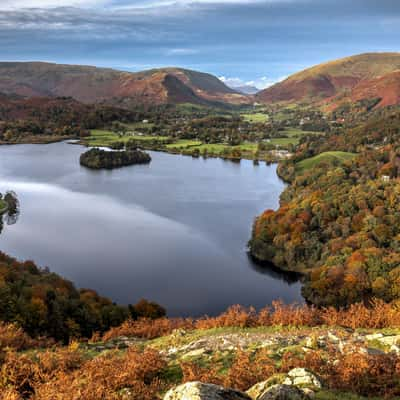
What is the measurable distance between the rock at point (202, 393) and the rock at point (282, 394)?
285 mm

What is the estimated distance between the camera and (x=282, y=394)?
545cm

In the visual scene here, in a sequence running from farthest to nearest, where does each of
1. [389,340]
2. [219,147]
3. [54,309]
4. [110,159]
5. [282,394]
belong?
1. [219,147]
2. [110,159]
3. [54,309]
4. [389,340]
5. [282,394]

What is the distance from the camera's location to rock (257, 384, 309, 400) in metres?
5.41

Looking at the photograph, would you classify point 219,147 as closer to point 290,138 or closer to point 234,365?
point 290,138

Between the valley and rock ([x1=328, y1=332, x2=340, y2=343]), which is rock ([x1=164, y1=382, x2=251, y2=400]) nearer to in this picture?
the valley

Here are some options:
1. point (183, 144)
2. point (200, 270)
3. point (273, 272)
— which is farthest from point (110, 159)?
point (273, 272)

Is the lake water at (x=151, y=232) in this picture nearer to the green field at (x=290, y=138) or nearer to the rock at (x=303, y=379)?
the rock at (x=303, y=379)

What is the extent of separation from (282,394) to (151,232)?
37.2 meters

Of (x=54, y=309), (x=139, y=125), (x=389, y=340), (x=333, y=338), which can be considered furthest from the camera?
(x=139, y=125)

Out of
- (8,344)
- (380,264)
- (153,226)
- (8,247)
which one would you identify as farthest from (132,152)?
(8,344)

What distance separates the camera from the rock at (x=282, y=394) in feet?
17.7

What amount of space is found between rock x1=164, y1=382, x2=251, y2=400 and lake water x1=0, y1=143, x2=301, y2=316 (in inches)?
871

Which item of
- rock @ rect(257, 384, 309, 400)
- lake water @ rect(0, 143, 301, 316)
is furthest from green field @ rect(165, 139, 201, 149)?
rock @ rect(257, 384, 309, 400)

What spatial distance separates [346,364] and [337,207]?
37023 millimetres
